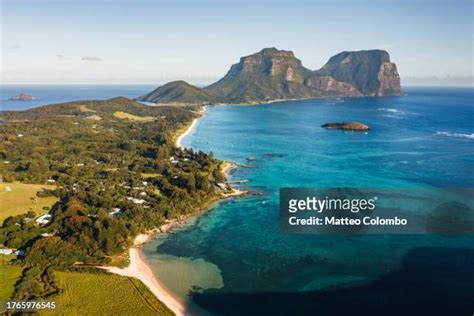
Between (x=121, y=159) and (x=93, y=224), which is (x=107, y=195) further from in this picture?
(x=121, y=159)

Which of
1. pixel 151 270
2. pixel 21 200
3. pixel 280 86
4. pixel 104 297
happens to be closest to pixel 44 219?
pixel 21 200

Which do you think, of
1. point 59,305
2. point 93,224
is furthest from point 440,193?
point 59,305

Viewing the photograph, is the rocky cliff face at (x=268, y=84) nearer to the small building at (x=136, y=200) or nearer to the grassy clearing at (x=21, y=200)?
the grassy clearing at (x=21, y=200)

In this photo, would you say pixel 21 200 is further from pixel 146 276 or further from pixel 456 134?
pixel 456 134

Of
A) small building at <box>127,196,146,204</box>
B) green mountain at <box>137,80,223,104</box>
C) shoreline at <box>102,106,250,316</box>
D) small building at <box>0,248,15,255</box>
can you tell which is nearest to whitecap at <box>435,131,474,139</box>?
shoreline at <box>102,106,250,316</box>

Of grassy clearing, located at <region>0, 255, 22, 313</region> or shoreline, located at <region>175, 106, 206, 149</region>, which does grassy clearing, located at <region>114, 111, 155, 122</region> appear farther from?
grassy clearing, located at <region>0, 255, 22, 313</region>

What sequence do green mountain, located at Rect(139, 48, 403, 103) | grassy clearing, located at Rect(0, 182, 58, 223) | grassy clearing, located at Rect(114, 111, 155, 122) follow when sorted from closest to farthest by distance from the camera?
grassy clearing, located at Rect(0, 182, 58, 223) < grassy clearing, located at Rect(114, 111, 155, 122) < green mountain, located at Rect(139, 48, 403, 103)
